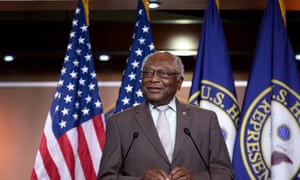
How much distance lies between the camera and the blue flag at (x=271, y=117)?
4055mm

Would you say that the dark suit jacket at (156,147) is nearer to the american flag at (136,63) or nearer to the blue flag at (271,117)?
the blue flag at (271,117)

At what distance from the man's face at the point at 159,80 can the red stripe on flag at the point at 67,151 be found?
168cm

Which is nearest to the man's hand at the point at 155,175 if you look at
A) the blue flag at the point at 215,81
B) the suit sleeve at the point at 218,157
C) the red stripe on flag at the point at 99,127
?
the suit sleeve at the point at 218,157

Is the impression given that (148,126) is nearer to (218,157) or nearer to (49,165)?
(218,157)

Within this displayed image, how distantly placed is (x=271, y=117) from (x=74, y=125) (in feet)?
4.56

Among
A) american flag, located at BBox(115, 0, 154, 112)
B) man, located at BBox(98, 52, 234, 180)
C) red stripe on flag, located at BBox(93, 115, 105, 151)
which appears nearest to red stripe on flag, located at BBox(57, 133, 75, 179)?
red stripe on flag, located at BBox(93, 115, 105, 151)

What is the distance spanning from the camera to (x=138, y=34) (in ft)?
14.4

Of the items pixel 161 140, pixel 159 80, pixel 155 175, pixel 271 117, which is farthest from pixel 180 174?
pixel 271 117

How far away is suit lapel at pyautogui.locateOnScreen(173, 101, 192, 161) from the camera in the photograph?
2.60m

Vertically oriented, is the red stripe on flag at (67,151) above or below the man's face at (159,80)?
below

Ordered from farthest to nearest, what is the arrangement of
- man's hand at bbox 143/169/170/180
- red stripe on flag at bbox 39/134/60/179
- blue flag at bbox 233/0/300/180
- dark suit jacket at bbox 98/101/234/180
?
red stripe on flag at bbox 39/134/60/179, blue flag at bbox 233/0/300/180, dark suit jacket at bbox 98/101/234/180, man's hand at bbox 143/169/170/180

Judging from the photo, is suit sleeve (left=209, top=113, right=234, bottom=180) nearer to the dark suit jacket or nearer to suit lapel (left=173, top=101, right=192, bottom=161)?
the dark suit jacket

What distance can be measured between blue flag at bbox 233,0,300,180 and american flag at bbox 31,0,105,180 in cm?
104

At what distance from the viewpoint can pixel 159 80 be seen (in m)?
2.71
